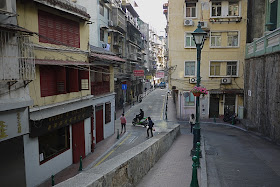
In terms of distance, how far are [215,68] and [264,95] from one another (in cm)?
903

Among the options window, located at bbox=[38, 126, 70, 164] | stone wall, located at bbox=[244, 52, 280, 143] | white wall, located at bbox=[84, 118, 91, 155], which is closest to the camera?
window, located at bbox=[38, 126, 70, 164]

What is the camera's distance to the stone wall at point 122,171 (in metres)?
4.78

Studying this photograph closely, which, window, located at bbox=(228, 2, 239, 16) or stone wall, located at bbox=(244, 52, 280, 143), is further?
window, located at bbox=(228, 2, 239, 16)

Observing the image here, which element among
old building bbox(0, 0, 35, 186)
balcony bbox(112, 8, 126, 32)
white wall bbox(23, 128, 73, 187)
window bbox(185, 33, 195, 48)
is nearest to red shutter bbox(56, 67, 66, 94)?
old building bbox(0, 0, 35, 186)

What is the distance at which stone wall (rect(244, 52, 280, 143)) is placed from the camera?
14664 mm

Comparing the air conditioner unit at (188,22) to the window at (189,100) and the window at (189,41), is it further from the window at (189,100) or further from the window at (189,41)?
the window at (189,100)

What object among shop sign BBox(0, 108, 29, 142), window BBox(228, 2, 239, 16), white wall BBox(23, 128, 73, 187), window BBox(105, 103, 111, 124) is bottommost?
white wall BBox(23, 128, 73, 187)

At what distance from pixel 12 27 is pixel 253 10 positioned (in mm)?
24158

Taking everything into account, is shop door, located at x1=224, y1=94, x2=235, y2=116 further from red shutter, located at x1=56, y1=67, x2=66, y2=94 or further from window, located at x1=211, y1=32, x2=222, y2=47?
red shutter, located at x1=56, y1=67, x2=66, y2=94

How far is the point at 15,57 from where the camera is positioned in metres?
8.48

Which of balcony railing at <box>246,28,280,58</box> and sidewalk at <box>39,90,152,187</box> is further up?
balcony railing at <box>246,28,280,58</box>

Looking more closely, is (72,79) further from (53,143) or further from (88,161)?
(88,161)

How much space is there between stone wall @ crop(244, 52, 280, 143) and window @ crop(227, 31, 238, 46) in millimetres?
3185

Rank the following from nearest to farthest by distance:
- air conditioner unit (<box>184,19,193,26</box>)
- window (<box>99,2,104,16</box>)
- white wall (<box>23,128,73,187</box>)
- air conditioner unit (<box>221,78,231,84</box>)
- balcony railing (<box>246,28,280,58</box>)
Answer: white wall (<box>23,128,73,187</box>)
balcony railing (<box>246,28,280,58</box>)
air conditioner unit (<box>184,19,193,26</box>)
air conditioner unit (<box>221,78,231,84</box>)
window (<box>99,2,104,16</box>)
